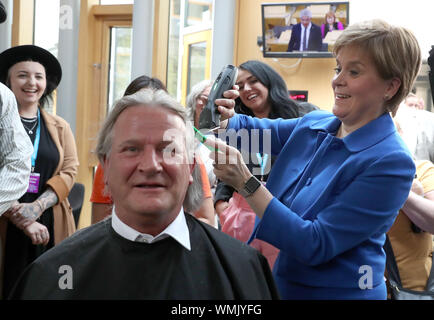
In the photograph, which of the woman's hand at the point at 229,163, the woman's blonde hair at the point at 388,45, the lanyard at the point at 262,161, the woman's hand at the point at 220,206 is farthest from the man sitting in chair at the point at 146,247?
the woman's hand at the point at 220,206

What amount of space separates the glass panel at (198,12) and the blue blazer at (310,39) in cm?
102

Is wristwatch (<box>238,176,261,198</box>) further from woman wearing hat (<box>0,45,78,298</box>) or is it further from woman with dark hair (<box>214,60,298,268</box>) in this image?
woman wearing hat (<box>0,45,78,298</box>)

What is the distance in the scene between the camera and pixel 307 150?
162 centimetres

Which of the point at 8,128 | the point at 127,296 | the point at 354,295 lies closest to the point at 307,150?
the point at 354,295

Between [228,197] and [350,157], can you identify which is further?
[228,197]

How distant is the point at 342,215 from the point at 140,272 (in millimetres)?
600

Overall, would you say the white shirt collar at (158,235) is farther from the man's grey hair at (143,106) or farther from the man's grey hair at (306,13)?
the man's grey hair at (306,13)

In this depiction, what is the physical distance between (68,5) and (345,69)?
16.8 feet

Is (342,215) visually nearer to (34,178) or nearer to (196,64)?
(34,178)

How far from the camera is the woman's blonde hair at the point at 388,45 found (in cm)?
142

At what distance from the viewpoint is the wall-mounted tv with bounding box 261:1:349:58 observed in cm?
500

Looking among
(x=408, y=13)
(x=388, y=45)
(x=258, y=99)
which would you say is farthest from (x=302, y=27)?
(x=388, y=45)

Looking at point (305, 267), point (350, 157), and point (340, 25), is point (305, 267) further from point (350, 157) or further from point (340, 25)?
point (340, 25)
